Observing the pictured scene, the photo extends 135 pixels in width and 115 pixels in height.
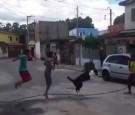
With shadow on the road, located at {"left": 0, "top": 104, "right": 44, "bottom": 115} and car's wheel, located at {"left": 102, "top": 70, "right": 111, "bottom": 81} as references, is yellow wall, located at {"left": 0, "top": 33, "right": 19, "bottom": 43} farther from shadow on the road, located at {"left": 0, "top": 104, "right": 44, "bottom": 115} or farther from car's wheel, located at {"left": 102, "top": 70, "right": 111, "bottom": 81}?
shadow on the road, located at {"left": 0, "top": 104, "right": 44, "bottom": 115}

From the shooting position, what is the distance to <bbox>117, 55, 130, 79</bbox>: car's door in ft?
62.3

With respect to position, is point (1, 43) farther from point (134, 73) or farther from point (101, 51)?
point (134, 73)

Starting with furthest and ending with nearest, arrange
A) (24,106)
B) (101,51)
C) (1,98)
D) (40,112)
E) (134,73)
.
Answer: (101,51), (134,73), (1,98), (24,106), (40,112)

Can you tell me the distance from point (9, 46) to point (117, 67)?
69527mm

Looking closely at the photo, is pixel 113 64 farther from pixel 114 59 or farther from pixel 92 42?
pixel 92 42

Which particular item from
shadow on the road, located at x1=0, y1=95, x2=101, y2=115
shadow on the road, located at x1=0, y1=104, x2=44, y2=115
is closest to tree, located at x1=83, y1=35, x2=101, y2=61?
shadow on the road, located at x1=0, y1=95, x2=101, y2=115

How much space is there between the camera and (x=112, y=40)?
105 ft

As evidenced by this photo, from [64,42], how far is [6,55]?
1423 inches

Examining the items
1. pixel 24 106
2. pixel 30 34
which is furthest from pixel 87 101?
pixel 30 34

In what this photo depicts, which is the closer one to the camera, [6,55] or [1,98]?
[1,98]

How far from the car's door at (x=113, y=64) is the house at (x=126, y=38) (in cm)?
807

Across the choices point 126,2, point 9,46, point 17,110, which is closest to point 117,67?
point 17,110

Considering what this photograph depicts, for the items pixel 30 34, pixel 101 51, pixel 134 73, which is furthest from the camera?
pixel 30 34

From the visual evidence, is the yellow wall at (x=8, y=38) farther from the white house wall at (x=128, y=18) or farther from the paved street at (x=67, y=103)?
the paved street at (x=67, y=103)
